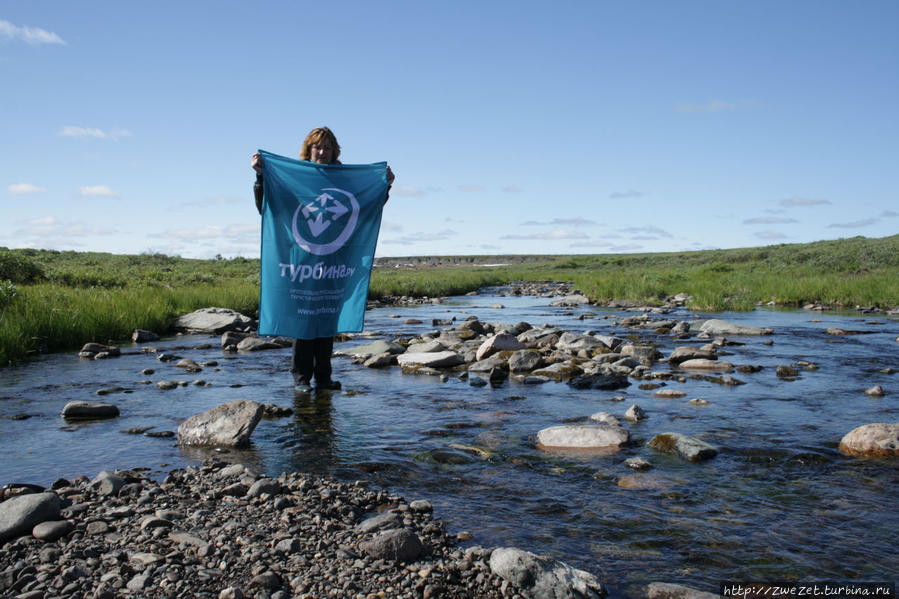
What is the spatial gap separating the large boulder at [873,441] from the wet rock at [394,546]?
14.4 feet

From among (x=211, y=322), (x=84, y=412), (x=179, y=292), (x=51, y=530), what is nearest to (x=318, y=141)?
(x=84, y=412)

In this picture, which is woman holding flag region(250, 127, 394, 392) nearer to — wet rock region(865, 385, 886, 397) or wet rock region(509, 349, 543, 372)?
wet rock region(509, 349, 543, 372)

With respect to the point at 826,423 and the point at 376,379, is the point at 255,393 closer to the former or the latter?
the point at 376,379

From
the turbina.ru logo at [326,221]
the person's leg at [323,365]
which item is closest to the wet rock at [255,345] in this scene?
the person's leg at [323,365]

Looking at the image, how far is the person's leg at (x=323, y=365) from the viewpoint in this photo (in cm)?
830

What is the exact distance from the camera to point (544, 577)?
3252 millimetres

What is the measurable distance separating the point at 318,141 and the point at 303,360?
9.72 feet

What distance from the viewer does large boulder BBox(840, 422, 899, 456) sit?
18.2 feet

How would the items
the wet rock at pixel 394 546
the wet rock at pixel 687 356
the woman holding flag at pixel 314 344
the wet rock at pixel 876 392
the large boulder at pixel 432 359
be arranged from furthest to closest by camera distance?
the wet rock at pixel 687 356
the large boulder at pixel 432 359
the wet rock at pixel 876 392
the woman holding flag at pixel 314 344
the wet rock at pixel 394 546

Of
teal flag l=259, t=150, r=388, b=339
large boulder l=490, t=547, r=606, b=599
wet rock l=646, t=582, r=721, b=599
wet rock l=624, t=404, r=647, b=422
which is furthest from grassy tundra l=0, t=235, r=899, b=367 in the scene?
wet rock l=646, t=582, r=721, b=599

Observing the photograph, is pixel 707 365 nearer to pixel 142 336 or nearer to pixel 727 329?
pixel 727 329

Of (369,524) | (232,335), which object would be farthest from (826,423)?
(232,335)

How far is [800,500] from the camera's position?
455cm

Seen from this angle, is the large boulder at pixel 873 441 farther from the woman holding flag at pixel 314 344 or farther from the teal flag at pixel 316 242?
the woman holding flag at pixel 314 344
